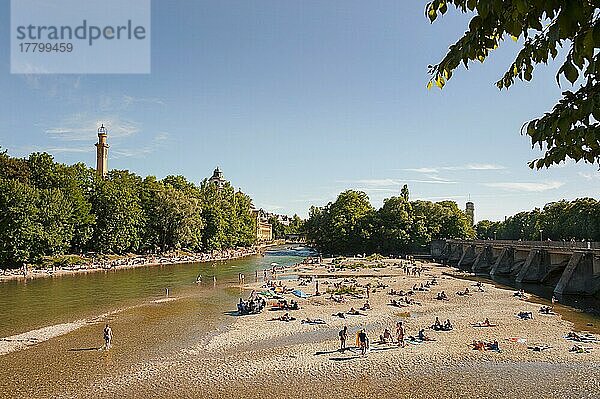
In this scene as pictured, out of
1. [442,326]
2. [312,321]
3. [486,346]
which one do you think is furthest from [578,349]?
[312,321]

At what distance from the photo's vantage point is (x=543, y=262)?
2516 inches

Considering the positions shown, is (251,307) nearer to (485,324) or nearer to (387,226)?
(485,324)

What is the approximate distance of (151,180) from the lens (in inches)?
4304

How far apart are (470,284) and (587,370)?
36.8 meters

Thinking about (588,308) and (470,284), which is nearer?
(588,308)

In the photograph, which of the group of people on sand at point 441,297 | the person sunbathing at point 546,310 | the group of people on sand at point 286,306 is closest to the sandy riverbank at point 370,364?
the person sunbathing at point 546,310

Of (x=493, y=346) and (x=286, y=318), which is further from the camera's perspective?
(x=286, y=318)

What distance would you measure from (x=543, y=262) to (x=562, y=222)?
117 feet

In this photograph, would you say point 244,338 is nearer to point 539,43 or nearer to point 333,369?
point 333,369

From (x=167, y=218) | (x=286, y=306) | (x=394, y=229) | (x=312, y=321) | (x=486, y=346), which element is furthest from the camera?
→ (x=394, y=229)

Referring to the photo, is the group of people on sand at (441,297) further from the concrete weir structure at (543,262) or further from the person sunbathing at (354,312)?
the concrete weir structure at (543,262)

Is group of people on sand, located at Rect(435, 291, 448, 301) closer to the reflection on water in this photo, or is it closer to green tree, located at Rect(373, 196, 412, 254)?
the reflection on water

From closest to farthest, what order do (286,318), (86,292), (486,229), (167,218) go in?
1. (286,318)
2. (86,292)
3. (167,218)
4. (486,229)

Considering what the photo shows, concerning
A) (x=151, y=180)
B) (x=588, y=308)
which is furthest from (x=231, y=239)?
(x=588, y=308)
